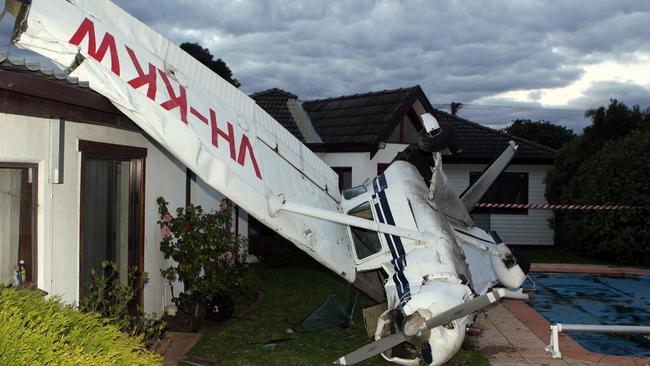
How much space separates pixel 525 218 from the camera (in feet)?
65.1

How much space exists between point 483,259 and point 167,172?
4739mm

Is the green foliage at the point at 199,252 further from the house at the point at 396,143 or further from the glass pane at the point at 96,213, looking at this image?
the house at the point at 396,143

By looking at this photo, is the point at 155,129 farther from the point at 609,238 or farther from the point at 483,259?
the point at 609,238

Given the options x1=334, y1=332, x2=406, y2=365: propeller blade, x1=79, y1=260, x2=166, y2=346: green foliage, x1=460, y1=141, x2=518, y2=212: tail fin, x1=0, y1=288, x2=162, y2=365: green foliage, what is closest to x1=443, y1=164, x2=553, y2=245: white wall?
x1=460, y1=141, x2=518, y2=212: tail fin

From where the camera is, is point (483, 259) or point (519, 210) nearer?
point (483, 259)

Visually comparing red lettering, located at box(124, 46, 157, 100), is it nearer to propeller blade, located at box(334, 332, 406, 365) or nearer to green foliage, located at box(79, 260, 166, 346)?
green foliage, located at box(79, 260, 166, 346)

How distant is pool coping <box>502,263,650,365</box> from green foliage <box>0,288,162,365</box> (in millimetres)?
5898

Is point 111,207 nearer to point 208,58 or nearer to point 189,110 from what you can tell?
point 189,110

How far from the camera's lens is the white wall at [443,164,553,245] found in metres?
19.8

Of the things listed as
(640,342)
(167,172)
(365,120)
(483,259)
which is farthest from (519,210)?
(167,172)

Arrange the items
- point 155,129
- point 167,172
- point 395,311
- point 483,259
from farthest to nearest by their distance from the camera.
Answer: point 167,172, point 483,259, point 395,311, point 155,129

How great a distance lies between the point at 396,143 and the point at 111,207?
32.4 feet

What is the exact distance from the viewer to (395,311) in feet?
20.5

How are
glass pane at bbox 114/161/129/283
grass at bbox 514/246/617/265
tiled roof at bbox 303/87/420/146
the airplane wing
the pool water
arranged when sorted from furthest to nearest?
grass at bbox 514/246/617/265, tiled roof at bbox 303/87/420/146, the pool water, glass pane at bbox 114/161/129/283, the airplane wing
